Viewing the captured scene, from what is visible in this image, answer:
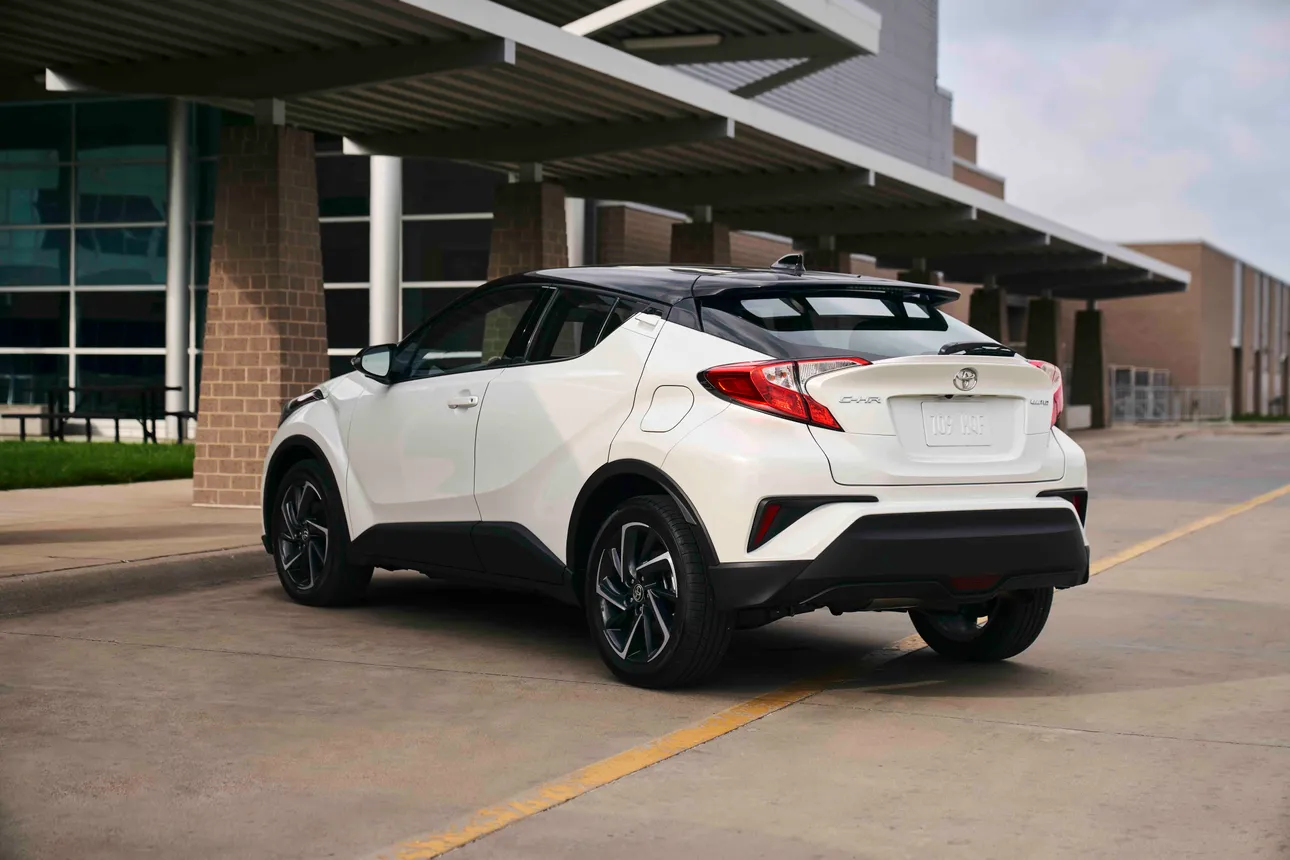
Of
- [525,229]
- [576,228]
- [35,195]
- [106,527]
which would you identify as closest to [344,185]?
[576,228]

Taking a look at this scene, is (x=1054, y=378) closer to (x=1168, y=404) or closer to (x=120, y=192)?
(x=120, y=192)

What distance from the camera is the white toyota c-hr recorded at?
6.65 m

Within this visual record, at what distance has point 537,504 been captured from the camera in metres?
7.60

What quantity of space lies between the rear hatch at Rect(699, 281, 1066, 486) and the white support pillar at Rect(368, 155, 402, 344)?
20324 mm

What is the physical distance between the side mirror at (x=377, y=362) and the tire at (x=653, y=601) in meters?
2.04

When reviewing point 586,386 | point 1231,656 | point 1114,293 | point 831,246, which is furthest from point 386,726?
point 1114,293

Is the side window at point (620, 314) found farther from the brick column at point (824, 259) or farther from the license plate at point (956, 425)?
the brick column at point (824, 259)

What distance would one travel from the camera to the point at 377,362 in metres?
8.88

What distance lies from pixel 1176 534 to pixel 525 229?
8638 mm

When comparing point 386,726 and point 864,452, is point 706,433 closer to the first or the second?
point 864,452

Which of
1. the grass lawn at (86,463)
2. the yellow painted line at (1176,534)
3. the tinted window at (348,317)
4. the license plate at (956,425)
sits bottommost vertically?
the yellow painted line at (1176,534)

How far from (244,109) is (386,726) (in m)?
10.8

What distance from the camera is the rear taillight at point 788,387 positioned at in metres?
6.69

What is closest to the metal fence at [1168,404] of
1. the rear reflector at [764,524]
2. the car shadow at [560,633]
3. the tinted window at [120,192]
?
the tinted window at [120,192]
